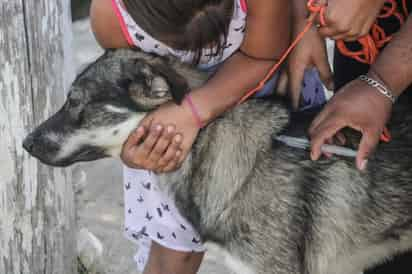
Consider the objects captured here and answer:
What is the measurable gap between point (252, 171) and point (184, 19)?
56cm

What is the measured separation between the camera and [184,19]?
248 cm

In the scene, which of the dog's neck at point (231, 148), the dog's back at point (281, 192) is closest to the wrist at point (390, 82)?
the dog's back at point (281, 192)

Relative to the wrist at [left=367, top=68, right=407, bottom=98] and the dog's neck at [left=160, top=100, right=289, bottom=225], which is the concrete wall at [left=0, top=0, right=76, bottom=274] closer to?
the dog's neck at [left=160, top=100, right=289, bottom=225]

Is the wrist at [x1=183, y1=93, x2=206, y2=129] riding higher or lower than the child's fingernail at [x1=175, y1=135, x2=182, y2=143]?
higher

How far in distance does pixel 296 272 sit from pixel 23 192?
3.58 feet

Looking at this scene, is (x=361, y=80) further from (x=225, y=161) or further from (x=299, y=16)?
(x=225, y=161)

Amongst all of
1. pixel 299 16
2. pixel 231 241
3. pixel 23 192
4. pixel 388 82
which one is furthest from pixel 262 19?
pixel 23 192

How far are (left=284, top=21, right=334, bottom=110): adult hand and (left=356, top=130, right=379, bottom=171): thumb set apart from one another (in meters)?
0.38

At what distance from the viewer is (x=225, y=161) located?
266 centimetres

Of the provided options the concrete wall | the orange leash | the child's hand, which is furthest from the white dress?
the orange leash

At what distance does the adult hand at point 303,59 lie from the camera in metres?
2.72

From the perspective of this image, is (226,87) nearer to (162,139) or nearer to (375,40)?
(162,139)

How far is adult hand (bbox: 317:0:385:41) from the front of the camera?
2268mm

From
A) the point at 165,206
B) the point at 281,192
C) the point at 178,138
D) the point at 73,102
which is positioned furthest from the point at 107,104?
the point at 281,192
